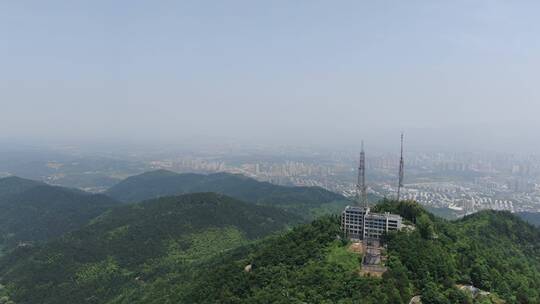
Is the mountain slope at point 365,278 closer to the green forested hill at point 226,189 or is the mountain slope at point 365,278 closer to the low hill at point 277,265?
the low hill at point 277,265

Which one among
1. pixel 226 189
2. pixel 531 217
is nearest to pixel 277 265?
pixel 531 217

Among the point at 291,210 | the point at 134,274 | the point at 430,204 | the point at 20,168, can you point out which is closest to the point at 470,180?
the point at 430,204

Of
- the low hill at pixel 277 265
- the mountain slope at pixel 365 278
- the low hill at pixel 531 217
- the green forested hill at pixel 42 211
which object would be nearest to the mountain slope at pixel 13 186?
the green forested hill at pixel 42 211

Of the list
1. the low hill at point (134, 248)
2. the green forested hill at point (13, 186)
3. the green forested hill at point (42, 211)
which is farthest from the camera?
the green forested hill at point (13, 186)

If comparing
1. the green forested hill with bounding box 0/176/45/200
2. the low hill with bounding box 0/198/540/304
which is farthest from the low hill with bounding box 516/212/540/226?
the green forested hill with bounding box 0/176/45/200

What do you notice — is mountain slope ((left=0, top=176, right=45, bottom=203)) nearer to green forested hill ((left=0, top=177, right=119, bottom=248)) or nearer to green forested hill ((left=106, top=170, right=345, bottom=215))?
green forested hill ((left=0, top=177, right=119, bottom=248))

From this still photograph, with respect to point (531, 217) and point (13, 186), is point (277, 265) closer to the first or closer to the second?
point (531, 217)
